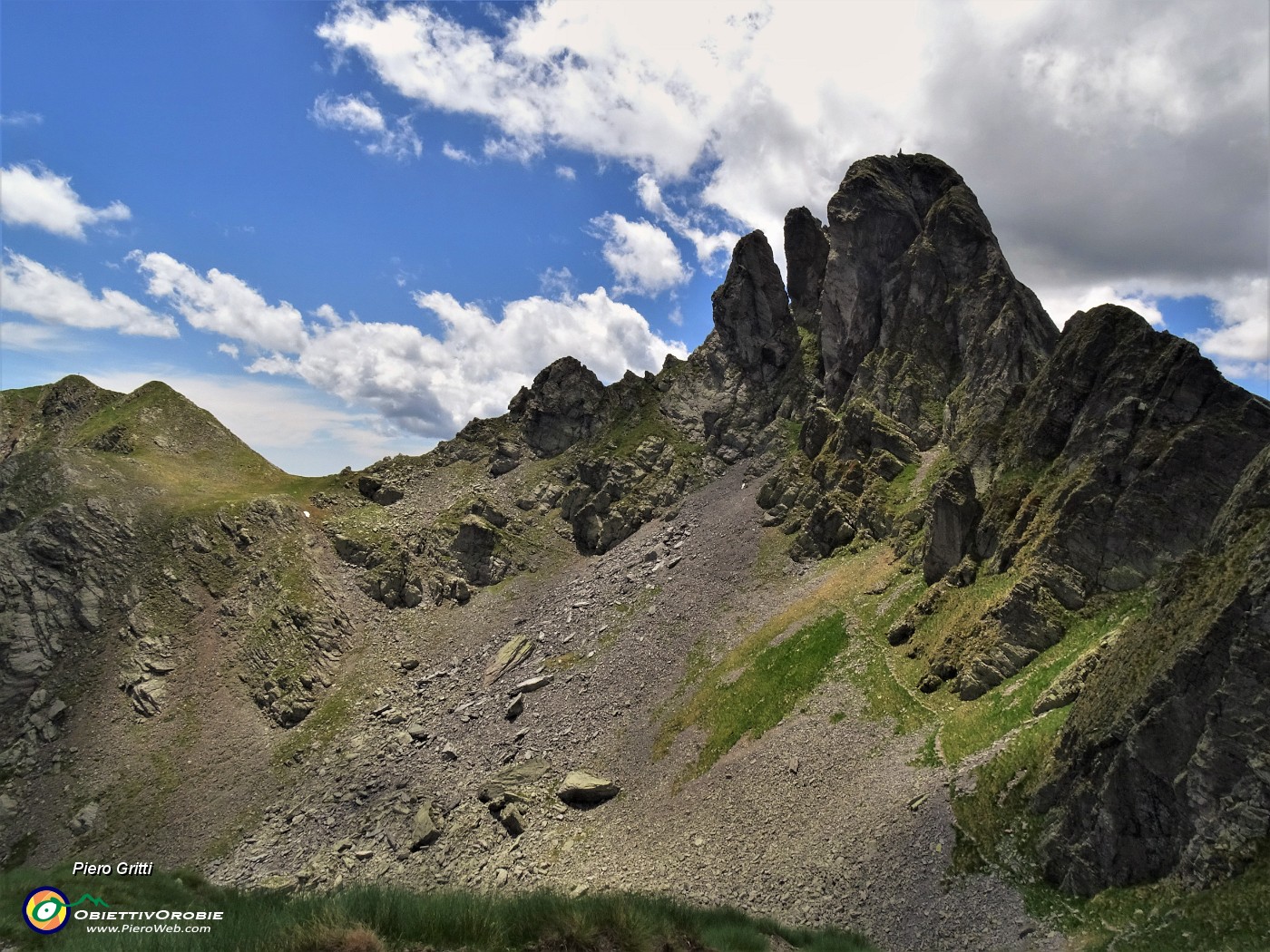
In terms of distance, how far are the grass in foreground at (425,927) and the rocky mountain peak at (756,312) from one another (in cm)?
8962

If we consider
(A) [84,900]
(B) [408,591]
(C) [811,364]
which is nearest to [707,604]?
(B) [408,591]

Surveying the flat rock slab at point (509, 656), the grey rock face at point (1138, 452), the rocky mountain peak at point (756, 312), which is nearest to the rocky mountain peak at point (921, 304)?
the rocky mountain peak at point (756, 312)

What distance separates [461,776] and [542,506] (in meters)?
50.4

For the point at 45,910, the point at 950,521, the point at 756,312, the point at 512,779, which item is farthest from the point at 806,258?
the point at 45,910

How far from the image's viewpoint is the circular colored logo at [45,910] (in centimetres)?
1376

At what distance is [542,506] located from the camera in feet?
303

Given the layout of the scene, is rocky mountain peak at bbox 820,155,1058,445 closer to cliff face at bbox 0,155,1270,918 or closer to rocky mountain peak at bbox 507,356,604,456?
cliff face at bbox 0,155,1270,918

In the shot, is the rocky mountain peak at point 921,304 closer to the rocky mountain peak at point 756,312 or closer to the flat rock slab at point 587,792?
the rocky mountain peak at point 756,312

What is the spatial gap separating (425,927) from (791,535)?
54139mm

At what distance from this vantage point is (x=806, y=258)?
10544 centimetres

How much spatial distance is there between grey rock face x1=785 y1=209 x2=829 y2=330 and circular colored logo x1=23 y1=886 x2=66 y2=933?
103075 millimetres

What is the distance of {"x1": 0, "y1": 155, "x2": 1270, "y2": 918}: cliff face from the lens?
18.3 meters

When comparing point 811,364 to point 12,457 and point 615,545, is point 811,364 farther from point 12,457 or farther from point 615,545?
point 12,457

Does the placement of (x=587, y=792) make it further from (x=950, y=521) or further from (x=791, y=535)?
(x=791, y=535)
